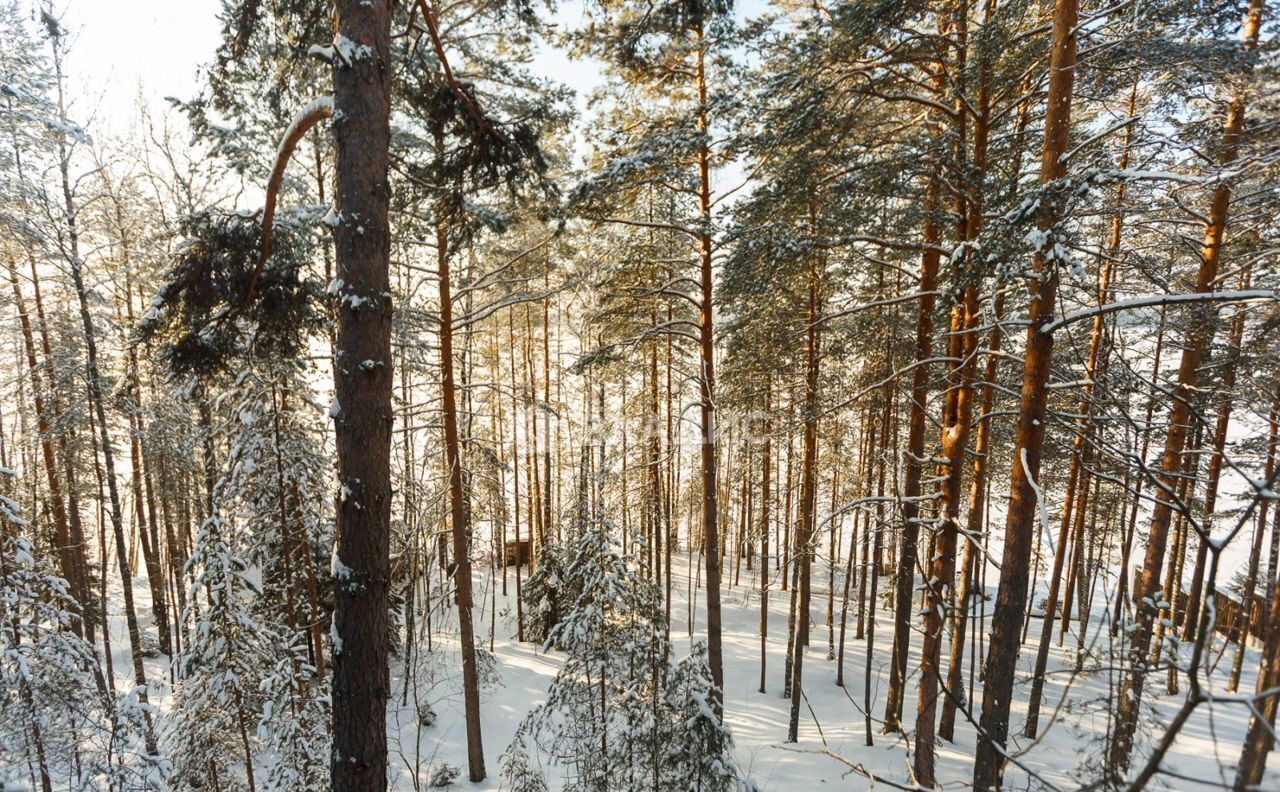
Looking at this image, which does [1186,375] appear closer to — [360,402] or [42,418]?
[360,402]

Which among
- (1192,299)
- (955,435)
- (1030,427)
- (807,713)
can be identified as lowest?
(807,713)

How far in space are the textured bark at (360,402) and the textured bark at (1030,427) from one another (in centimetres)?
447

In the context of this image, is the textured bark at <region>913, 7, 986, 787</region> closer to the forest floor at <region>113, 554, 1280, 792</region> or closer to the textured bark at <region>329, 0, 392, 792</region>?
the forest floor at <region>113, 554, 1280, 792</region>

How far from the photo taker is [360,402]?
3023 mm

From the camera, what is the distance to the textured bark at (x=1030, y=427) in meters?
4.20

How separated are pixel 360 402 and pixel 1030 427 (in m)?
5.15

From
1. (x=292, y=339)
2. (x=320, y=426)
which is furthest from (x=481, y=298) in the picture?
(x=292, y=339)

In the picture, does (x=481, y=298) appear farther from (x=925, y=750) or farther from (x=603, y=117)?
(x=925, y=750)

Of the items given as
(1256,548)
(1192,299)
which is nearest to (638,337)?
(1192,299)

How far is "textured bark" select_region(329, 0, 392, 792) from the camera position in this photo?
297 centimetres

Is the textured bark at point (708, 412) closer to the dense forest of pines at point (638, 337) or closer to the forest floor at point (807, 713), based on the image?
the dense forest of pines at point (638, 337)

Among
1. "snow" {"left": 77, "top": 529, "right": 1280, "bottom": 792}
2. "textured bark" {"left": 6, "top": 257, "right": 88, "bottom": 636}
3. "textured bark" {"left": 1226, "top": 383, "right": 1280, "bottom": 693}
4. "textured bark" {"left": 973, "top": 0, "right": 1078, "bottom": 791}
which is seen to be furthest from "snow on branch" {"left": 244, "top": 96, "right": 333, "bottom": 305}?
"textured bark" {"left": 6, "top": 257, "right": 88, "bottom": 636}

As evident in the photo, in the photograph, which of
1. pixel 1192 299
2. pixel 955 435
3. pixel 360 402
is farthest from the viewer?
pixel 955 435

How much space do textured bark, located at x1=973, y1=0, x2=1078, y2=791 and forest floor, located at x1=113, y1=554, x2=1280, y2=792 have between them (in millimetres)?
2016
